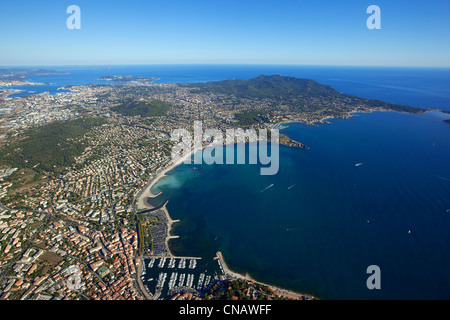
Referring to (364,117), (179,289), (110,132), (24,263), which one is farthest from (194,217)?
(364,117)

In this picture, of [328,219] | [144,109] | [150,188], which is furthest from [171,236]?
[144,109]

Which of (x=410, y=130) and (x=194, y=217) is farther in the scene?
(x=410, y=130)

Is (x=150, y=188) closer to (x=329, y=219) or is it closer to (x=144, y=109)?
(x=329, y=219)

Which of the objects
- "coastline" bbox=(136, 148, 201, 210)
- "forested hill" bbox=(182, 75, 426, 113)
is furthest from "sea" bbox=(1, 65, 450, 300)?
"forested hill" bbox=(182, 75, 426, 113)

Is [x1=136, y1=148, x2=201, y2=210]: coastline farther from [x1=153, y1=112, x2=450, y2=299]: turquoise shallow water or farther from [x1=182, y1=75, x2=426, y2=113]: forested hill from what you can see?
[x1=182, y1=75, x2=426, y2=113]: forested hill

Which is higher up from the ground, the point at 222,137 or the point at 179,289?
the point at 222,137

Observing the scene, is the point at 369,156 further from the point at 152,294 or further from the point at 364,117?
the point at 152,294

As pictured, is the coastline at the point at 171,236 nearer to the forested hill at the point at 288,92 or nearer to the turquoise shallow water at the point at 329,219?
the turquoise shallow water at the point at 329,219
